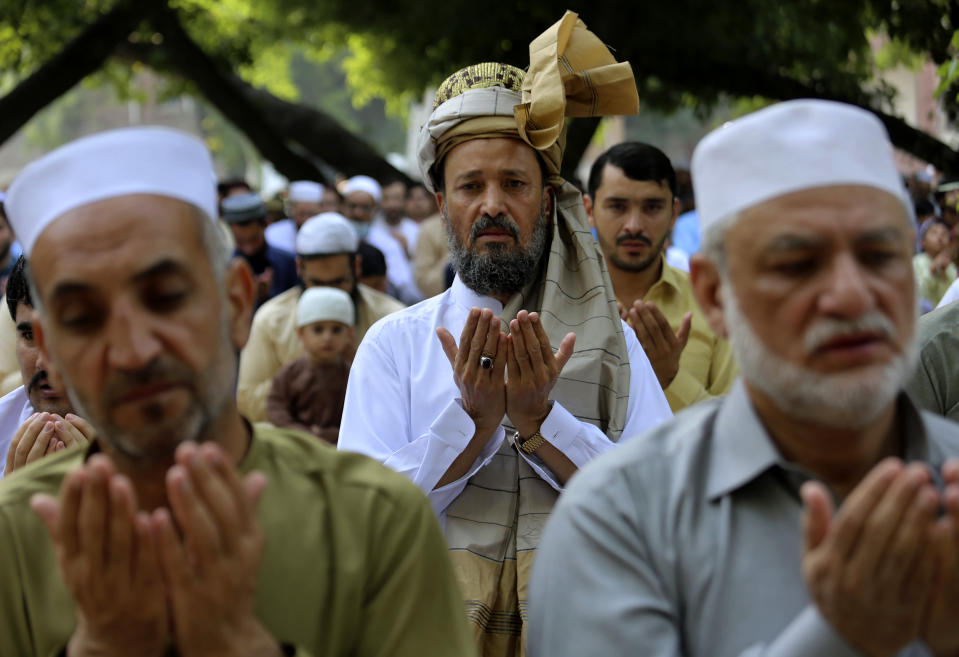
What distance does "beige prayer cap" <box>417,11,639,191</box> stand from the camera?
4.21 meters

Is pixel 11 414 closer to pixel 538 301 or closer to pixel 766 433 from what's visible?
pixel 538 301

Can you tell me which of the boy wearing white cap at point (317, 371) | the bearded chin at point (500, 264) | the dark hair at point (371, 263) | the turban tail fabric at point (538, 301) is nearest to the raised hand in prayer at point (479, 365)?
the turban tail fabric at point (538, 301)

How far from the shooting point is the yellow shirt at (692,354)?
5070 millimetres

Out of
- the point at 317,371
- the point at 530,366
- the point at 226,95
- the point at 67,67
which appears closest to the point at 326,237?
the point at 317,371

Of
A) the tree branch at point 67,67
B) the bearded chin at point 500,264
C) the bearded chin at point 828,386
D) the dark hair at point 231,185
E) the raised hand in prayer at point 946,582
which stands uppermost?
the tree branch at point 67,67

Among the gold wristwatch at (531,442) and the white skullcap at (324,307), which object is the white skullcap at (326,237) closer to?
the white skullcap at (324,307)

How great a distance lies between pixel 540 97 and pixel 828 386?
2.09m

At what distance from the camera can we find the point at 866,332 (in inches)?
90.8

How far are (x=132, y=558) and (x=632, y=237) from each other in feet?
12.6

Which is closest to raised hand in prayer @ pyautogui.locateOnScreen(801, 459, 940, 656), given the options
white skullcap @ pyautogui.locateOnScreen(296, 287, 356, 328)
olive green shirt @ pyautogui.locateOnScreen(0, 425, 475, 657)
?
olive green shirt @ pyautogui.locateOnScreen(0, 425, 475, 657)

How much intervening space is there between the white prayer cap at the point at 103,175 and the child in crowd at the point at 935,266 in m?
7.72

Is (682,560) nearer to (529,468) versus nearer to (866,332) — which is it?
Result: (866,332)

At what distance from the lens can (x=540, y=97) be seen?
4195mm

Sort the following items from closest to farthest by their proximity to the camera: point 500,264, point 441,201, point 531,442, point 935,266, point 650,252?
point 531,442 → point 500,264 → point 441,201 → point 650,252 → point 935,266
